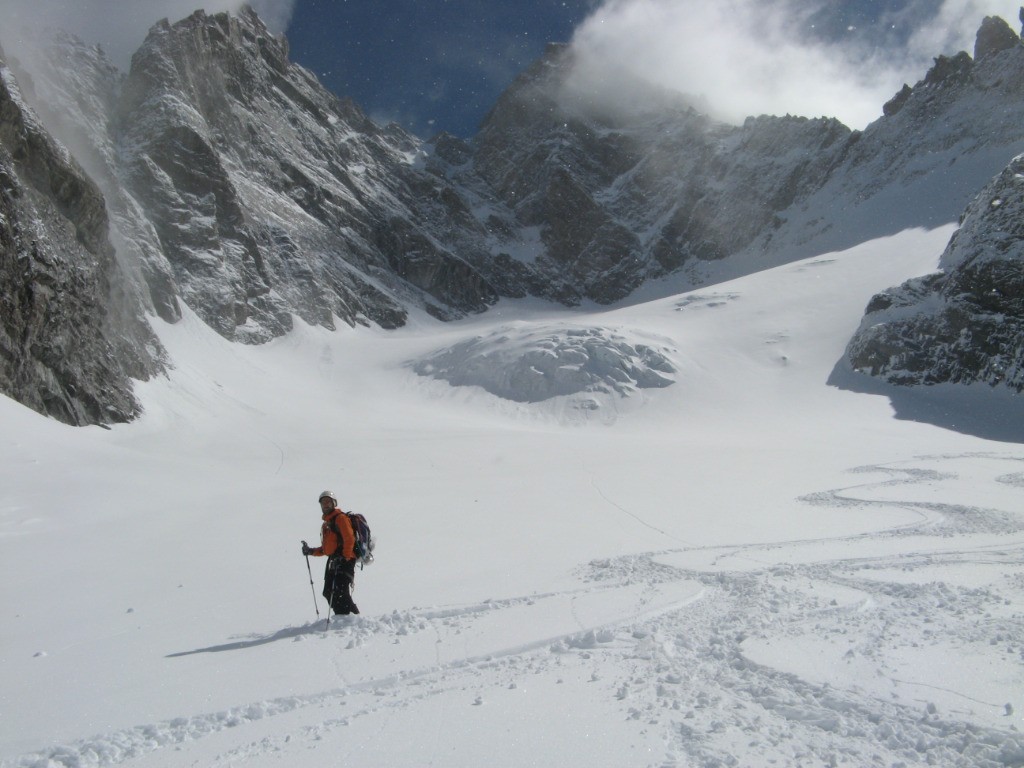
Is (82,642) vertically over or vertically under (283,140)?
under

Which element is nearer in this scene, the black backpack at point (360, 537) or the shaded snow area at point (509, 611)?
the shaded snow area at point (509, 611)

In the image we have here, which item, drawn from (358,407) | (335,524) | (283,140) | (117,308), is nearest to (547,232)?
(283,140)

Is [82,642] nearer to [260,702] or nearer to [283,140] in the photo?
[260,702]

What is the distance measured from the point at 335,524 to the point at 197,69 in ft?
313

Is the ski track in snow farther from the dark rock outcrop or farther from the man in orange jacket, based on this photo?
the dark rock outcrop

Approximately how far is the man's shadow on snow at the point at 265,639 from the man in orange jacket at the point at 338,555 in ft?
1.08

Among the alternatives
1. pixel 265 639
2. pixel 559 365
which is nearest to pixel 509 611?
pixel 265 639

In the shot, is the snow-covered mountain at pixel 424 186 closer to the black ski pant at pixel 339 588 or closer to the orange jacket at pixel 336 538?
the orange jacket at pixel 336 538

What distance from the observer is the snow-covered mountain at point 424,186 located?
5962cm

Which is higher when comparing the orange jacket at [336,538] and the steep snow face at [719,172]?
the steep snow face at [719,172]

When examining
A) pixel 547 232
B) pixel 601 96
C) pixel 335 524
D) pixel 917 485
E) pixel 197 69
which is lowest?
pixel 917 485

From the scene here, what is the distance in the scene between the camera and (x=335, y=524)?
7262mm

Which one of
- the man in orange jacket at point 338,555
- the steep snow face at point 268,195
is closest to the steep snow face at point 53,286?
the man in orange jacket at point 338,555

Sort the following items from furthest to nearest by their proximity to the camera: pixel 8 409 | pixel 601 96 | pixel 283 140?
pixel 601 96 < pixel 283 140 < pixel 8 409
